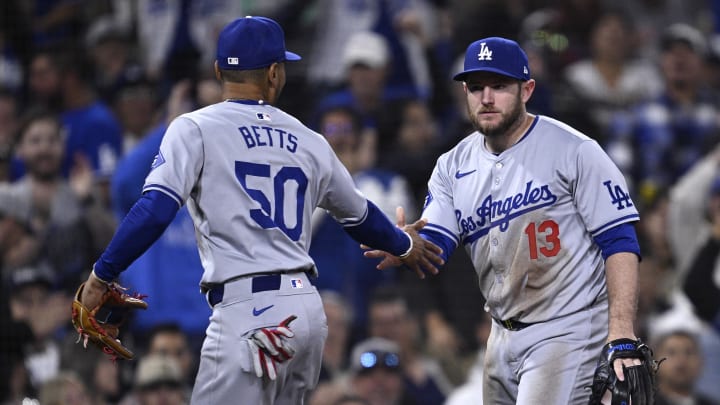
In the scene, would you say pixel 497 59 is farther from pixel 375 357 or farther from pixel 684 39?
pixel 684 39

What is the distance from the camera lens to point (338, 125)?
29.5 ft

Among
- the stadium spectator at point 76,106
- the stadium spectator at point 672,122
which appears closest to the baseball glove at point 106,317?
the stadium spectator at point 76,106

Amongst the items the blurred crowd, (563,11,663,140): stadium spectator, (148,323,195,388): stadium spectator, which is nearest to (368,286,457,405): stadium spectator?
the blurred crowd

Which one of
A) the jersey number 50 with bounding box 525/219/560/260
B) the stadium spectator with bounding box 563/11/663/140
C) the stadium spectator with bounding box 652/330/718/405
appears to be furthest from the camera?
the stadium spectator with bounding box 563/11/663/140

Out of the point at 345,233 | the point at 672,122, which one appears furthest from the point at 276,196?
the point at 672,122

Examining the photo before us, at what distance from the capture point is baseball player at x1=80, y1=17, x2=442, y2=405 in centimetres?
496

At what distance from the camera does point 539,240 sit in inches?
213

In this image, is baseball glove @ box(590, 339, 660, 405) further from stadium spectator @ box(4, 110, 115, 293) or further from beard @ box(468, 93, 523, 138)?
stadium spectator @ box(4, 110, 115, 293)

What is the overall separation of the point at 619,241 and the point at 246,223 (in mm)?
1401

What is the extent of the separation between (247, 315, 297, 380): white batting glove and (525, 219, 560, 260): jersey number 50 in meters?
1.06

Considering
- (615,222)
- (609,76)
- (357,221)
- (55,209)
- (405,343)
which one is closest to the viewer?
(615,222)

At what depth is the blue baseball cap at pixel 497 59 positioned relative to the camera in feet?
17.7

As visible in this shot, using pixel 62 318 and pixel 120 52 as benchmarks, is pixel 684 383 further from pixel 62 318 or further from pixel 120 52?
pixel 120 52

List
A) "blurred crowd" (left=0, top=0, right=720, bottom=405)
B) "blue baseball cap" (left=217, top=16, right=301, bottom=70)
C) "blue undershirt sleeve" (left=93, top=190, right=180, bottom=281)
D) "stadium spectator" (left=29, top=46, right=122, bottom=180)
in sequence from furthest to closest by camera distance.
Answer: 1. "stadium spectator" (left=29, top=46, right=122, bottom=180)
2. "blurred crowd" (left=0, top=0, right=720, bottom=405)
3. "blue baseball cap" (left=217, top=16, right=301, bottom=70)
4. "blue undershirt sleeve" (left=93, top=190, right=180, bottom=281)
